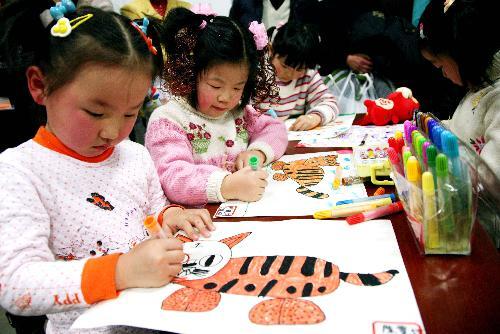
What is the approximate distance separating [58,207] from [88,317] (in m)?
0.20

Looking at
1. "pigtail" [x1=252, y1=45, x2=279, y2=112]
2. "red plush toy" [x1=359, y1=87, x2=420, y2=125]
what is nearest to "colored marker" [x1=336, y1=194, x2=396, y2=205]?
"pigtail" [x1=252, y1=45, x2=279, y2=112]

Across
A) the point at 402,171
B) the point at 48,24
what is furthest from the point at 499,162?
the point at 48,24

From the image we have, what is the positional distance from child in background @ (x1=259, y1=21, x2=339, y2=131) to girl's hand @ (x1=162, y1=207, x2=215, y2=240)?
81 cm

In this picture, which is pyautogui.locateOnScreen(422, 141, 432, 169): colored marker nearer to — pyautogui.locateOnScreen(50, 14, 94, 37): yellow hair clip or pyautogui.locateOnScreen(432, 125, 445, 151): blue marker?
pyautogui.locateOnScreen(432, 125, 445, 151): blue marker

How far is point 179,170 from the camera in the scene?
2.88 feet

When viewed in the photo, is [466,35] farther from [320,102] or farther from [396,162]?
[320,102]

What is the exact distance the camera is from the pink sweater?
86cm

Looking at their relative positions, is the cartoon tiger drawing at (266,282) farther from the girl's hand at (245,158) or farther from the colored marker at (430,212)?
the girl's hand at (245,158)

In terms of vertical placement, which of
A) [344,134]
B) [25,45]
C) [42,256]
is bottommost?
[344,134]

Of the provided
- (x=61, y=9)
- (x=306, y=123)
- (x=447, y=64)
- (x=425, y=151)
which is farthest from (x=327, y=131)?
(x=61, y=9)

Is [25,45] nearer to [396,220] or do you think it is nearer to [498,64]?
[396,220]

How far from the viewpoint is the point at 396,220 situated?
2.22 ft

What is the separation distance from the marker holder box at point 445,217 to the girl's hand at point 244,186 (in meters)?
0.32

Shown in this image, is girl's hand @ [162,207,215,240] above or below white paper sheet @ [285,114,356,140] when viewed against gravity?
above
